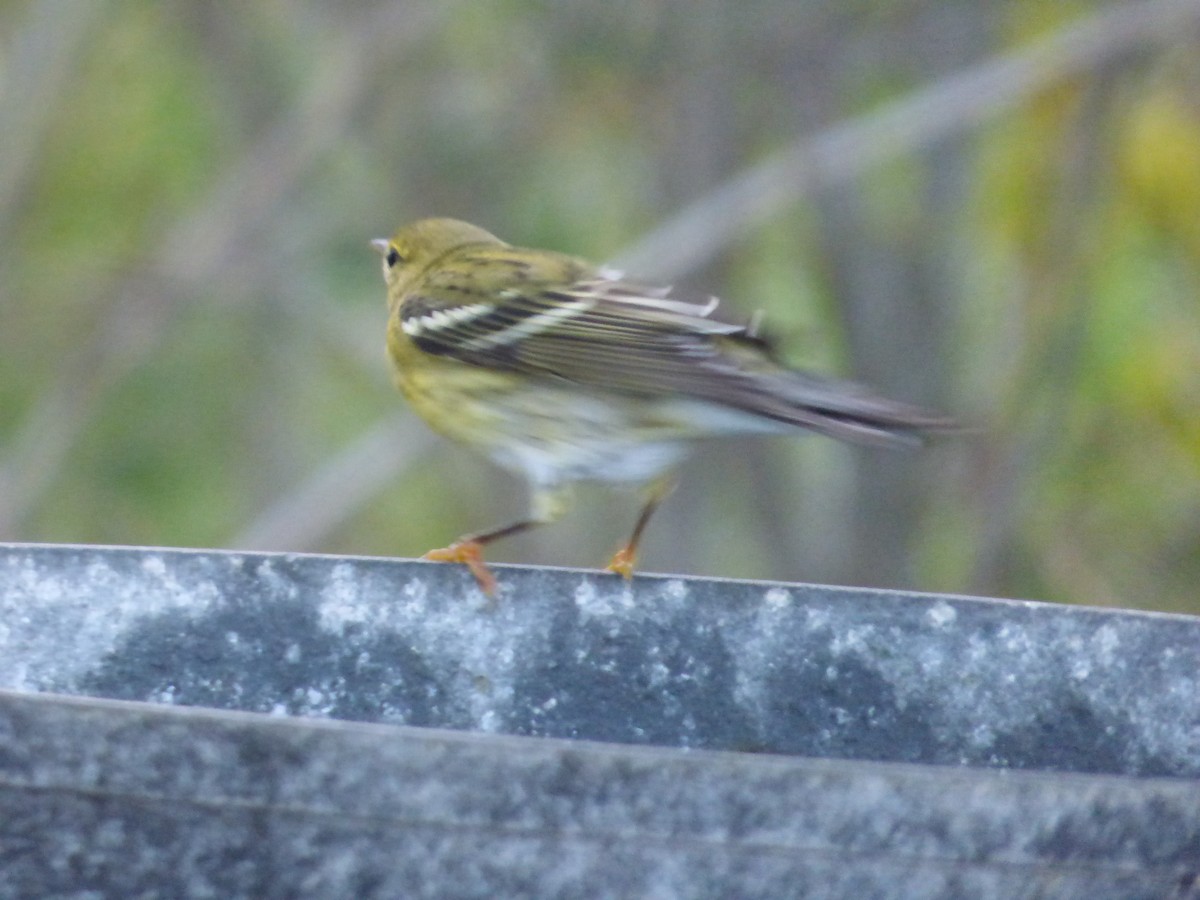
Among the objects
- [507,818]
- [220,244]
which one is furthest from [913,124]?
[507,818]

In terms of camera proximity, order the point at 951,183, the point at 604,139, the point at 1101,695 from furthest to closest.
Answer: the point at 604,139 < the point at 951,183 < the point at 1101,695

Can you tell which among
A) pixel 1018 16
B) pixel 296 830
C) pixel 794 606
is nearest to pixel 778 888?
pixel 296 830

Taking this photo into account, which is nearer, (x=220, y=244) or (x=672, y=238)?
(x=672, y=238)

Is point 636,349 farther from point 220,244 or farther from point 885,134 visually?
point 220,244

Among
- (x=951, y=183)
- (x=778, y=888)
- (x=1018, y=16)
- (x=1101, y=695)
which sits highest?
(x=1018, y=16)

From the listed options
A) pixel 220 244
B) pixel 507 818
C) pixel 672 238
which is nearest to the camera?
pixel 507 818

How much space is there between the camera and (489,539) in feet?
13.5

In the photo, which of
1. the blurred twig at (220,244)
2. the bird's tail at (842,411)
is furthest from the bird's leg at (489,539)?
Answer: the blurred twig at (220,244)

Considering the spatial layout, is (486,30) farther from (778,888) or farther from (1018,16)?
(778,888)

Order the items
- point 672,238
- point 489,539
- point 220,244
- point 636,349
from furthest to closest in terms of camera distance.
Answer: point 220,244 < point 672,238 < point 636,349 < point 489,539

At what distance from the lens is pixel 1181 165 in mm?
6332

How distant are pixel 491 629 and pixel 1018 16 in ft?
15.0

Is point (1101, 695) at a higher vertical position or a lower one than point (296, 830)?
higher

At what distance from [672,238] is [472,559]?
3014 millimetres
